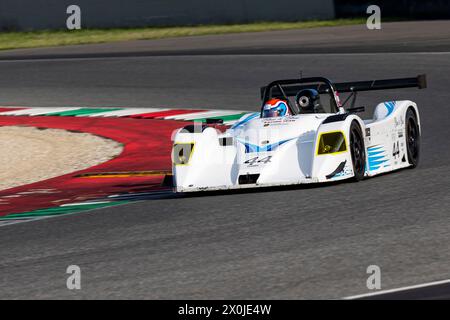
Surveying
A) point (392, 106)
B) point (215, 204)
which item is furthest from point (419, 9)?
point (215, 204)

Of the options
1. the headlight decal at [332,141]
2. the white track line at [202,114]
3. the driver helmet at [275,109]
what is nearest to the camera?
the headlight decal at [332,141]

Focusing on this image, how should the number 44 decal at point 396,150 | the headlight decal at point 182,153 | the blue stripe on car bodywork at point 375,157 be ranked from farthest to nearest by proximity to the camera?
the number 44 decal at point 396,150
the blue stripe on car bodywork at point 375,157
the headlight decal at point 182,153

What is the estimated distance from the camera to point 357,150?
399 inches

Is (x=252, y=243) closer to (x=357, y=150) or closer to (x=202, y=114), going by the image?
(x=357, y=150)

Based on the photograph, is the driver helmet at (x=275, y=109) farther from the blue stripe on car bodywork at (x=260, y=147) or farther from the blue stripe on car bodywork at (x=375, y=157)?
the blue stripe on car bodywork at (x=375, y=157)

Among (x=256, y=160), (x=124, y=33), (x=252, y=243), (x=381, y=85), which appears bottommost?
(x=252, y=243)

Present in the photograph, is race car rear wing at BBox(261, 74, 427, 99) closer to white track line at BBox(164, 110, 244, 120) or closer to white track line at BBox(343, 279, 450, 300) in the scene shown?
white track line at BBox(343, 279, 450, 300)

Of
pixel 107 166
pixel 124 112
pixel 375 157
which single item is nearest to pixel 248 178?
pixel 375 157

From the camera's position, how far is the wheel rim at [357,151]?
1004 centimetres

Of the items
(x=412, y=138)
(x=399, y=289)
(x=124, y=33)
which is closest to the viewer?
(x=399, y=289)

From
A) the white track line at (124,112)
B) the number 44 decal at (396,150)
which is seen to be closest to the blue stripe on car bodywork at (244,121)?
the number 44 decal at (396,150)

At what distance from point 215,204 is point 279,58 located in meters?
13.6

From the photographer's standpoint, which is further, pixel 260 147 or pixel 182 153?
pixel 182 153

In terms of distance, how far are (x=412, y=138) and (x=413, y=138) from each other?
0.02 meters
